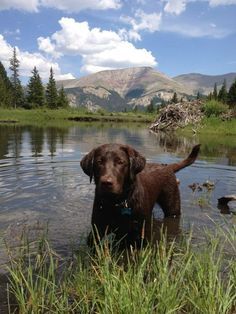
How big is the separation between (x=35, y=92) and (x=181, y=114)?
7451 cm

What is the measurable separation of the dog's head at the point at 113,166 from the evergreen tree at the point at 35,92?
106447 mm

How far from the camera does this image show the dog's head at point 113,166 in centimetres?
588

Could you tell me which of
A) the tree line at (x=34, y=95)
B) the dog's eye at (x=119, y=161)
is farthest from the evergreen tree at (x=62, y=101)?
the dog's eye at (x=119, y=161)

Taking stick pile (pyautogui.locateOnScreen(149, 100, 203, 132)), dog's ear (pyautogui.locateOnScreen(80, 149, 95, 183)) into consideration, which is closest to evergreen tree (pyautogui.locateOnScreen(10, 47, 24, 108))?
stick pile (pyautogui.locateOnScreen(149, 100, 203, 132))

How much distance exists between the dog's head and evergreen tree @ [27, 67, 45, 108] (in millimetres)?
106447

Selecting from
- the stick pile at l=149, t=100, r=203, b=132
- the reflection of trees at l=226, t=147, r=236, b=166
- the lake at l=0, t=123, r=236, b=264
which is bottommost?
the reflection of trees at l=226, t=147, r=236, b=166

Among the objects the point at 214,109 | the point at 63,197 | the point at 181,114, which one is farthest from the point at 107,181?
the point at 214,109

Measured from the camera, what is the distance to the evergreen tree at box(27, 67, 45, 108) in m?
111

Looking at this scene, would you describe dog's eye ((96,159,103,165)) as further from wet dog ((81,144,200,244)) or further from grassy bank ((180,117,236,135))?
grassy bank ((180,117,236,135))

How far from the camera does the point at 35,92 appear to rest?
111 metres

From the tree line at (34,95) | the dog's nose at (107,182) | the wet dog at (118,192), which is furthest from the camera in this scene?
the tree line at (34,95)

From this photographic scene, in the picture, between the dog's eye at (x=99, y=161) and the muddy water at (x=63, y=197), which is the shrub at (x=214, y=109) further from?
the dog's eye at (x=99, y=161)

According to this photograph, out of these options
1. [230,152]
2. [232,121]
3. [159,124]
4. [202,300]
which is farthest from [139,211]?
[159,124]

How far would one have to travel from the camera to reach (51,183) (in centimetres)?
1359
